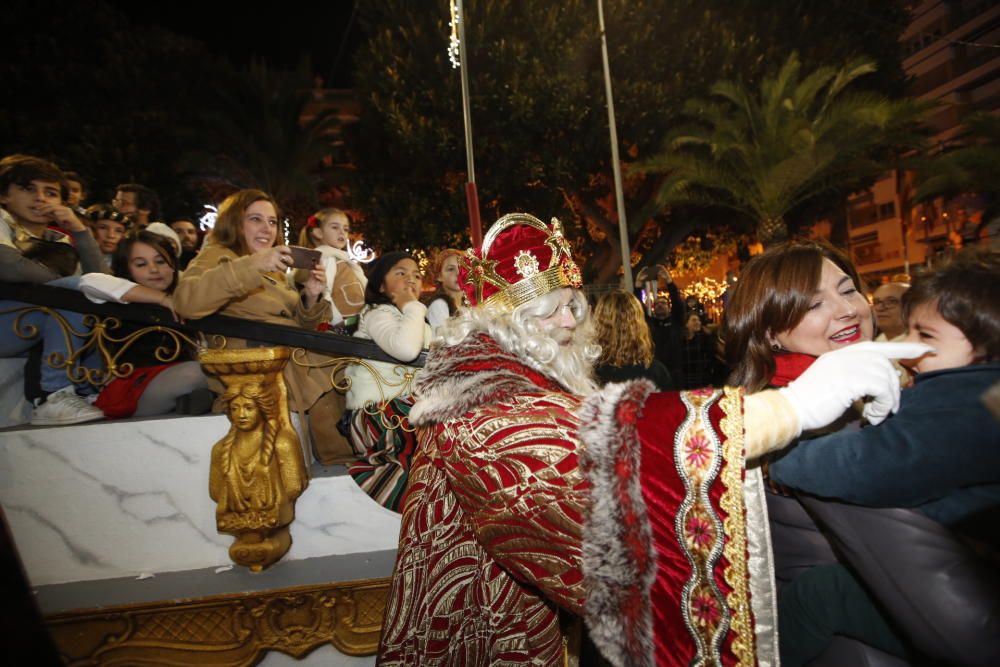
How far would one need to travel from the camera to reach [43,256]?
11.4 feet

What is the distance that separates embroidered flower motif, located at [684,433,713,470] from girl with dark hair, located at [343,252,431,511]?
2.01 m

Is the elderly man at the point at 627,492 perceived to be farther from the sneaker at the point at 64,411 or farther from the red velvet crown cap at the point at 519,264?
the sneaker at the point at 64,411

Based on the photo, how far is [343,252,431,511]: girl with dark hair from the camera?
304 cm

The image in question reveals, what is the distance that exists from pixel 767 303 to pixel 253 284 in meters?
2.44

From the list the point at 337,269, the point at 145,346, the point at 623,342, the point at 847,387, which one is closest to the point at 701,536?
the point at 847,387

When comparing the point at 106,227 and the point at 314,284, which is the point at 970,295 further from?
the point at 106,227

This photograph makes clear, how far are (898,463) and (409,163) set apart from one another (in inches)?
580

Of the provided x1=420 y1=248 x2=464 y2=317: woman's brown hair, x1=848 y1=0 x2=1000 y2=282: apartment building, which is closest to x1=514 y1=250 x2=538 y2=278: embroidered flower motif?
x1=420 y1=248 x2=464 y2=317: woman's brown hair

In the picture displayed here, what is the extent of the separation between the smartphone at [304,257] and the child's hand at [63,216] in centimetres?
165

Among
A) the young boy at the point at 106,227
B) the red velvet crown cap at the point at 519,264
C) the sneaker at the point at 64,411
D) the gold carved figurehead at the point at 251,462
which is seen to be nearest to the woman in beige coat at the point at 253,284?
the gold carved figurehead at the point at 251,462

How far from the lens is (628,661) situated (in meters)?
1.32

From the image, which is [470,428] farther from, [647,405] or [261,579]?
[261,579]

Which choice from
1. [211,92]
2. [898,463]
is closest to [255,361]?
[898,463]

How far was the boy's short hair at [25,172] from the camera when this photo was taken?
11.6 ft
